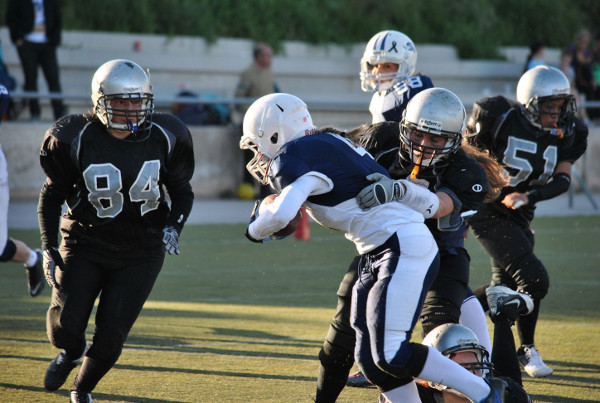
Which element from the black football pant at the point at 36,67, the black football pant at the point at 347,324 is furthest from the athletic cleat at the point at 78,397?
the black football pant at the point at 36,67

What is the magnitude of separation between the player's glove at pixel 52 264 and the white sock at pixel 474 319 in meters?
1.85

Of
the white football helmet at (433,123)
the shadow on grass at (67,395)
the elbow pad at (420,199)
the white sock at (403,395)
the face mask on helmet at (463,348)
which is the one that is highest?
the white football helmet at (433,123)

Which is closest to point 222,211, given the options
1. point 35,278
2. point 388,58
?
point 35,278

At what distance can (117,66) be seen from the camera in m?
4.55

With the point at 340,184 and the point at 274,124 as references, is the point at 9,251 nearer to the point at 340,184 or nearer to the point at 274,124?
the point at 274,124

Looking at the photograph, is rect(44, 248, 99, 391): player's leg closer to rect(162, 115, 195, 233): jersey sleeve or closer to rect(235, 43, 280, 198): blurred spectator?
rect(162, 115, 195, 233): jersey sleeve

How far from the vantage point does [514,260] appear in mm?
5309

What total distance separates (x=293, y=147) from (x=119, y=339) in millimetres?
1211

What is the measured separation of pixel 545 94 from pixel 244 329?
90.1 inches

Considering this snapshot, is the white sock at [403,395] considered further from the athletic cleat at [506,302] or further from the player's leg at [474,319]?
the athletic cleat at [506,302]

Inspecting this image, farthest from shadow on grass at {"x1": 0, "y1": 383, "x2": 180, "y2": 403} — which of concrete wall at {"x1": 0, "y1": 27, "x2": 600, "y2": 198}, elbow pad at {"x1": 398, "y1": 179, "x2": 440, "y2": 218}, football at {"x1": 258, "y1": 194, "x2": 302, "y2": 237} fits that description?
concrete wall at {"x1": 0, "y1": 27, "x2": 600, "y2": 198}

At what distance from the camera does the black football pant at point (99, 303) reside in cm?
429

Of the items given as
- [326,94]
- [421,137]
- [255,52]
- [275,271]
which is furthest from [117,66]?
[326,94]

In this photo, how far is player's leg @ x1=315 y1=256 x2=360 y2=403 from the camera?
4.17 meters
